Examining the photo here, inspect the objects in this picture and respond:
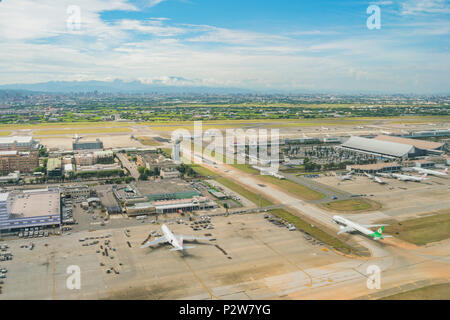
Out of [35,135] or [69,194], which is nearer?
[69,194]

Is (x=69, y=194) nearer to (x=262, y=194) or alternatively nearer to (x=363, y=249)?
(x=262, y=194)

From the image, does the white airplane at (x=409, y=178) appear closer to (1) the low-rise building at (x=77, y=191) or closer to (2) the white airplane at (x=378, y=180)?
(2) the white airplane at (x=378, y=180)

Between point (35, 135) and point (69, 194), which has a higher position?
point (35, 135)

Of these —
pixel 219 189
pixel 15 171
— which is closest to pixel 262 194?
pixel 219 189

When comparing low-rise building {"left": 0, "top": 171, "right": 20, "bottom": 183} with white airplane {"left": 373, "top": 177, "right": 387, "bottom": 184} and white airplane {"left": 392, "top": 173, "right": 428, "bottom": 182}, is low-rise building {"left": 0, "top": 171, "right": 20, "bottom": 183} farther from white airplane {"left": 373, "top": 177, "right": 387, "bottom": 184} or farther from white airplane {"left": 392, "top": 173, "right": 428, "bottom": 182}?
white airplane {"left": 392, "top": 173, "right": 428, "bottom": 182}

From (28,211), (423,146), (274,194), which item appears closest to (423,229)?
(274,194)

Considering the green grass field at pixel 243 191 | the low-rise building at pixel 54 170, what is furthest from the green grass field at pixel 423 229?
the low-rise building at pixel 54 170
